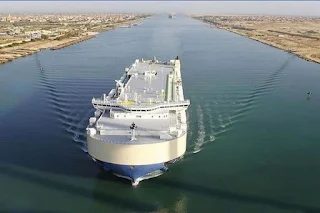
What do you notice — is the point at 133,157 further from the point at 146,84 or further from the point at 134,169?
the point at 146,84

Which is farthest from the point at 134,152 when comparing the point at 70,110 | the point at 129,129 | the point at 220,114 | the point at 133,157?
the point at 70,110

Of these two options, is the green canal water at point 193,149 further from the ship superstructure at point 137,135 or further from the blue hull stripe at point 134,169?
the ship superstructure at point 137,135

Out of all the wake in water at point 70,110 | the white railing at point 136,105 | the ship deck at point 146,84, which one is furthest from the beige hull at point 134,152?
the ship deck at point 146,84

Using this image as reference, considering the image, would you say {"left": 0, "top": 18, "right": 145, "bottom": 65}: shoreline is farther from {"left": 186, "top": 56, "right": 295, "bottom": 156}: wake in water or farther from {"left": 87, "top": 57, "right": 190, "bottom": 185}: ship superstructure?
{"left": 87, "top": 57, "right": 190, "bottom": 185}: ship superstructure

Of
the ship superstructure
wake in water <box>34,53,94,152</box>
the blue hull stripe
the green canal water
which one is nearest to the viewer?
the green canal water

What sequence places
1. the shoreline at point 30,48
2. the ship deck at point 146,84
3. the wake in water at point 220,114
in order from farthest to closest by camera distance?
1. the shoreline at point 30,48
2. the wake in water at point 220,114
3. the ship deck at point 146,84

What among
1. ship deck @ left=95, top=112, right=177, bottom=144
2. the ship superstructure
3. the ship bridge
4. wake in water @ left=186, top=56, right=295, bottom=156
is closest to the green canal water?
wake in water @ left=186, top=56, right=295, bottom=156

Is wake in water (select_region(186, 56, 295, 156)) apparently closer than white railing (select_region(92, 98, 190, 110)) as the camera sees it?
No

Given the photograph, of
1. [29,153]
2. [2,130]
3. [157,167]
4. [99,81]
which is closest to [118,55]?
[99,81]
